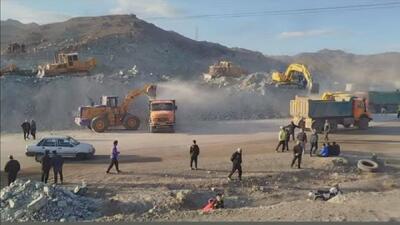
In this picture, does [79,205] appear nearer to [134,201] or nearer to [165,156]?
[134,201]

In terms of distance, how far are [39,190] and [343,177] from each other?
989 cm

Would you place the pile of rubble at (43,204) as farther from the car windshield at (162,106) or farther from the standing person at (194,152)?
the car windshield at (162,106)

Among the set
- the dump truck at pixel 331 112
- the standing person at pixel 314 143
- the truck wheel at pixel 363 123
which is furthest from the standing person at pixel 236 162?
the truck wheel at pixel 363 123

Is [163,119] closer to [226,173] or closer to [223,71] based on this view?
[226,173]

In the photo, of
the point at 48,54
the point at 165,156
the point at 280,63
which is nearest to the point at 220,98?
the point at 280,63

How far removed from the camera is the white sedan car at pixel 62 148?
21.2 metres

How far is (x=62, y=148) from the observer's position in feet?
69.9

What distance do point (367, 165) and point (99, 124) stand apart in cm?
1552

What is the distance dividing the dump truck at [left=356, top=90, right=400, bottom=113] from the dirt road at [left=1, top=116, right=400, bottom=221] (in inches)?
115

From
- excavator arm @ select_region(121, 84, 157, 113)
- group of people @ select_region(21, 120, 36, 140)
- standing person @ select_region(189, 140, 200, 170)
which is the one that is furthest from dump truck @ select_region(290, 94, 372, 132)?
group of people @ select_region(21, 120, 36, 140)

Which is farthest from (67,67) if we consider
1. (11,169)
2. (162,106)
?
(11,169)

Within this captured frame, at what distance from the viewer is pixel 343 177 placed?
18.3 meters

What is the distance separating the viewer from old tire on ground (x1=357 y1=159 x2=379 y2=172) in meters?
18.9

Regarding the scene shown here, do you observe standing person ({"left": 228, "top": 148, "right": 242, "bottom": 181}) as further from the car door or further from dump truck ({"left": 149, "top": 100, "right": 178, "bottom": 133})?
dump truck ({"left": 149, "top": 100, "right": 178, "bottom": 133})
